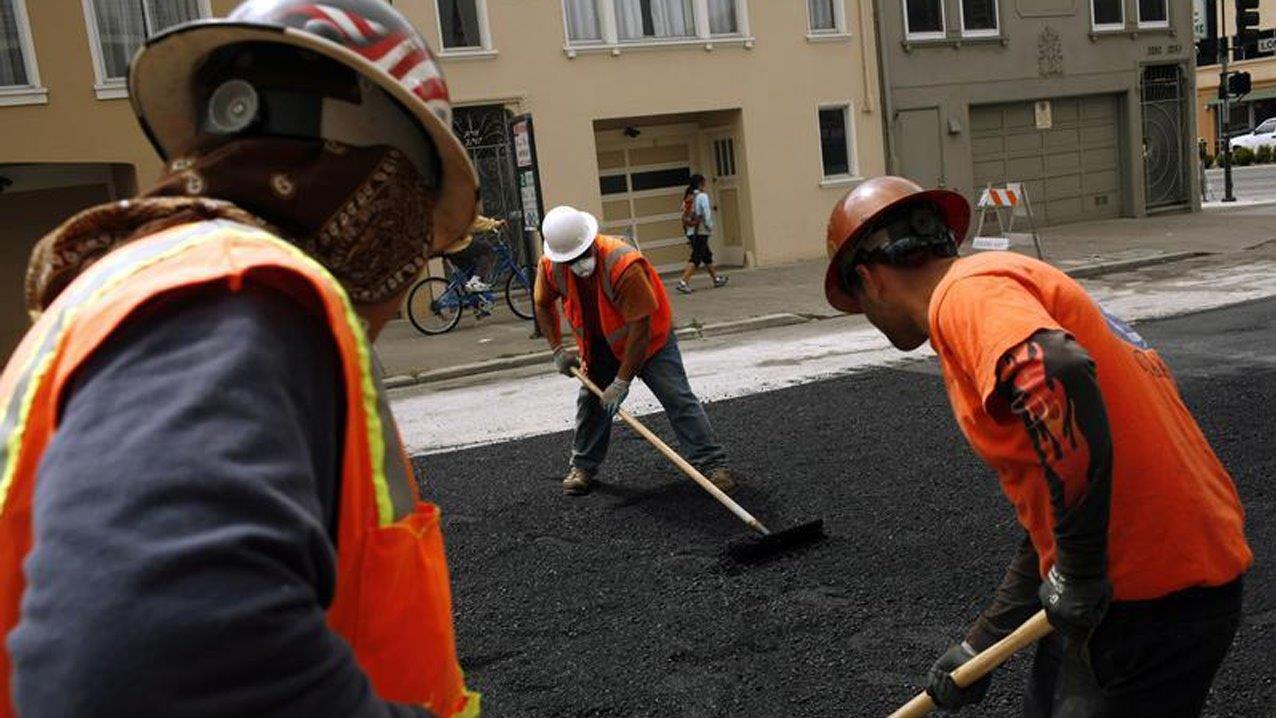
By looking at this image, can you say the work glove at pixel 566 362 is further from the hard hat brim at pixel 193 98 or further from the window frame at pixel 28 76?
the window frame at pixel 28 76

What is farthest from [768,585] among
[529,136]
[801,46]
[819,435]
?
[801,46]

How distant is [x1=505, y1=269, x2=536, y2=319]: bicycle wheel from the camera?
15.0 meters

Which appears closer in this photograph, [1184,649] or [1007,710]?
[1184,649]

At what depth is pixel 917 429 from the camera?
695 centimetres

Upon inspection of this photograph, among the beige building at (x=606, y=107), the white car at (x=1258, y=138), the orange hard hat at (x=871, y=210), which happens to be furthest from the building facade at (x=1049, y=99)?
the white car at (x=1258, y=138)

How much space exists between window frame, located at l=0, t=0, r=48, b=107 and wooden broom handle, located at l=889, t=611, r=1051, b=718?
46.5 feet

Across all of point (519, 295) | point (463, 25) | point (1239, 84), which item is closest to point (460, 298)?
point (519, 295)

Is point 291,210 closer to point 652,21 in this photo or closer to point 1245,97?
point 652,21

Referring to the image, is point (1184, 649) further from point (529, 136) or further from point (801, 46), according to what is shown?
point (801, 46)

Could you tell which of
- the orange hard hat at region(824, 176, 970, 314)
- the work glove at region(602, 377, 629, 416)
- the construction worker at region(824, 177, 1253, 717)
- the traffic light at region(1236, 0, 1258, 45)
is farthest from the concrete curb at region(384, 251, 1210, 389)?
the construction worker at region(824, 177, 1253, 717)

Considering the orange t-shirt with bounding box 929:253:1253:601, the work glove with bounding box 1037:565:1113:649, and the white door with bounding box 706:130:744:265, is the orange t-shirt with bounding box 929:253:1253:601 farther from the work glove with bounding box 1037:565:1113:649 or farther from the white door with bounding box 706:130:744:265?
the white door with bounding box 706:130:744:265

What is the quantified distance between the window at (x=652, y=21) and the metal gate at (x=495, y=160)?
180 centimetres

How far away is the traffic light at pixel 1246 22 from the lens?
2066 centimetres

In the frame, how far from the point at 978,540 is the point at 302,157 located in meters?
4.27
